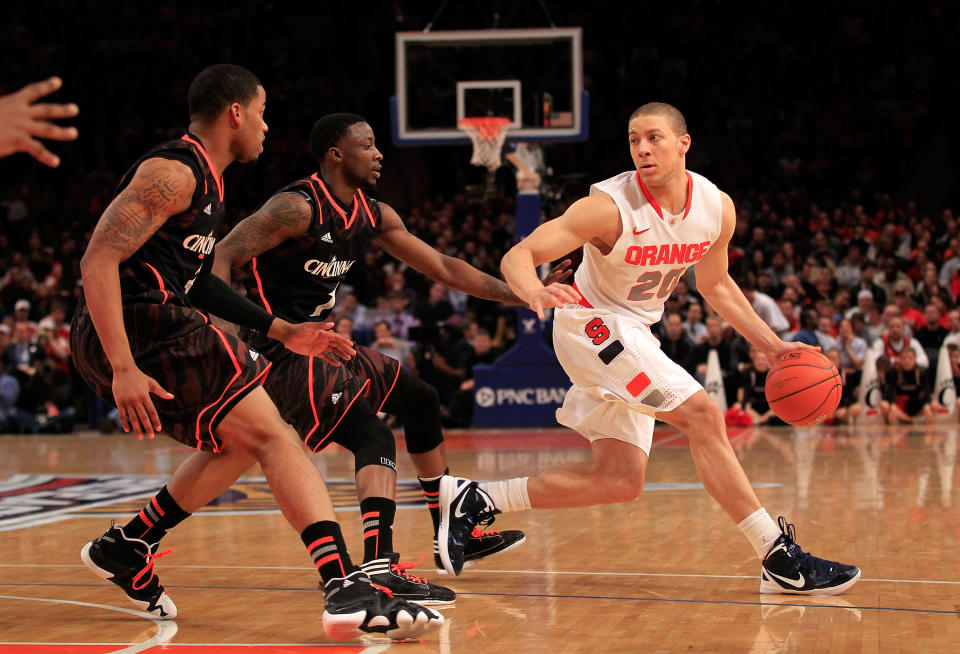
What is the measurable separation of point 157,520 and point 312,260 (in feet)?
4.09

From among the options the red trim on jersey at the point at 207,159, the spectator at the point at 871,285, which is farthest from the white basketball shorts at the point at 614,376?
the spectator at the point at 871,285

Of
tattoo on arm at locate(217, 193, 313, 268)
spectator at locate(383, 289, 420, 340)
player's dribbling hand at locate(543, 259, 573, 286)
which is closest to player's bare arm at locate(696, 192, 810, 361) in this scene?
player's dribbling hand at locate(543, 259, 573, 286)

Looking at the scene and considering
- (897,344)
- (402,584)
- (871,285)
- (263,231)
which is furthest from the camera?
(871,285)

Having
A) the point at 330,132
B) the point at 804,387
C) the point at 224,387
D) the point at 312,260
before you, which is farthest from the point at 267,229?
the point at 804,387

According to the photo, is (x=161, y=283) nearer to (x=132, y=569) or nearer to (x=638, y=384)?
(x=132, y=569)

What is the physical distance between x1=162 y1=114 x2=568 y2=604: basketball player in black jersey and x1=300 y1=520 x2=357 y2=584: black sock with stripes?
604 mm

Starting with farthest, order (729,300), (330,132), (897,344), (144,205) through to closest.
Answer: (897,344) → (729,300) → (330,132) → (144,205)

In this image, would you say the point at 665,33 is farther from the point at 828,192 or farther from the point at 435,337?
the point at 435,337

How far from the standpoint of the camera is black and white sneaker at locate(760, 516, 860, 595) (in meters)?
4.53

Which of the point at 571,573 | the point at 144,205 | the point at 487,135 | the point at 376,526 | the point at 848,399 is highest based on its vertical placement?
the point at 487,135

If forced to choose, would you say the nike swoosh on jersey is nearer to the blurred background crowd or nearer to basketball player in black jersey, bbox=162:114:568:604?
basketball player in black jersey, bbox=162:114:568:604

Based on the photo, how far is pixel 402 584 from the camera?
14.3 feet

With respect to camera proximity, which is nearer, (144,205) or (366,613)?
(366,613)

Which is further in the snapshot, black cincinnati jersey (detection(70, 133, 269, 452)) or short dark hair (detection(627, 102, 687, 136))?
short dark hair (detection(627, 102, 687, 136))
